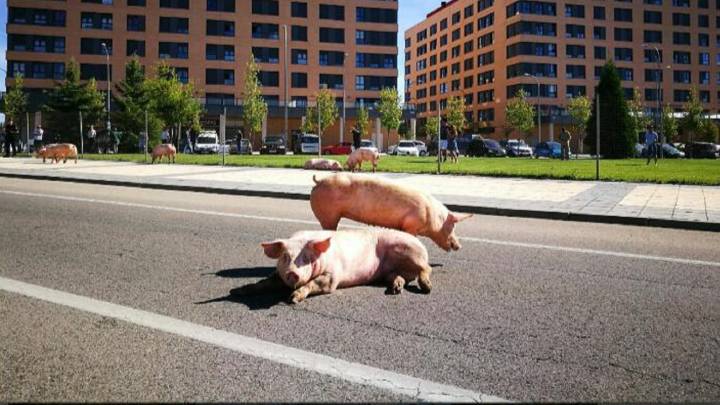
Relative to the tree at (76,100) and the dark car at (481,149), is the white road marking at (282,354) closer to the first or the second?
the dark car at (481,149)

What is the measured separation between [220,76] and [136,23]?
11.5m

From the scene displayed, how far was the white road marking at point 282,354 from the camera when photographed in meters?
3.01

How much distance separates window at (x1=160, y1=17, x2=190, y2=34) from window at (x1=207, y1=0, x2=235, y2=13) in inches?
138

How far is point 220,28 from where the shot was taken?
254 feet

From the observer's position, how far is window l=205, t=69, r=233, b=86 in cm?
7638

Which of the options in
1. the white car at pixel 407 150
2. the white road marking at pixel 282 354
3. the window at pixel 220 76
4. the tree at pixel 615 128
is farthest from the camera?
the window at pixel 220 76

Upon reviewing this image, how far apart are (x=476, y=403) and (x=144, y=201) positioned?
35.3ft

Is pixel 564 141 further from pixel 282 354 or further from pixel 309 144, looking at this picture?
pixel 282 354

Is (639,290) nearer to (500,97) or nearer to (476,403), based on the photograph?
(476,403)

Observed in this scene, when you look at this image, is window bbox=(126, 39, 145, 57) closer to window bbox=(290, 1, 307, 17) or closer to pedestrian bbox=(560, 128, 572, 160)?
window bbox=(290, 1, 307, 17)

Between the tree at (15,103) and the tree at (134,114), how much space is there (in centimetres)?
1065

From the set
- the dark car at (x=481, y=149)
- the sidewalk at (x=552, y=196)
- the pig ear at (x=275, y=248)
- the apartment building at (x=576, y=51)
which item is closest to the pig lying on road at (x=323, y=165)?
the sidewalk at (x=552, y=196)

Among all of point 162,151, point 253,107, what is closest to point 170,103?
point 253,107

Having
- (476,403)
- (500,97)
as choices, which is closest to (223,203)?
(476,403)
